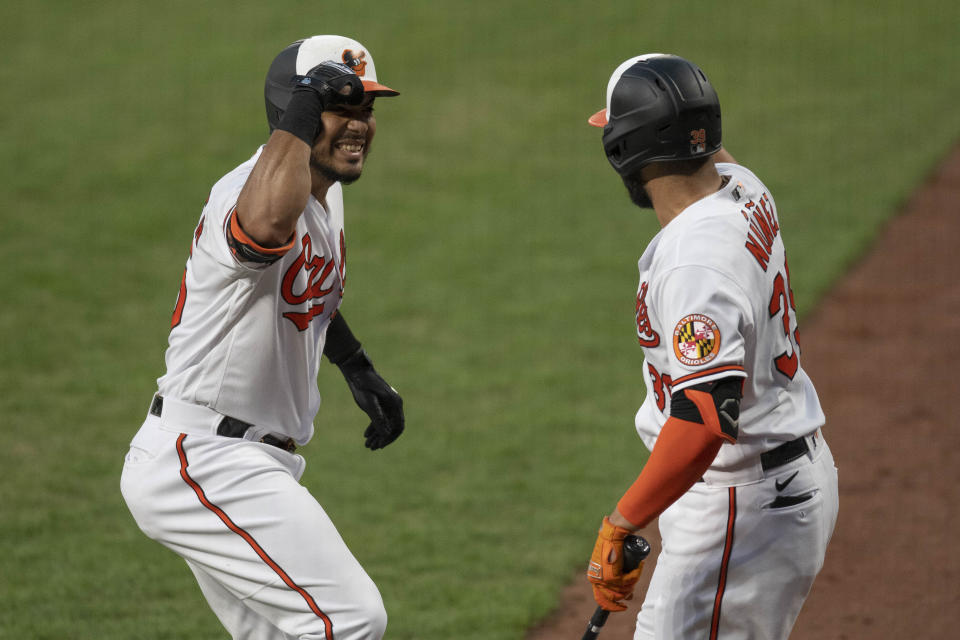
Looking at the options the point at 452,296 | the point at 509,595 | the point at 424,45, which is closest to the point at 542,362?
the point at 452,296

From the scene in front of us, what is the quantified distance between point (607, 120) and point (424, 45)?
12.1 metres

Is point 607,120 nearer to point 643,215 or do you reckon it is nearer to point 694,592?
point 694,592

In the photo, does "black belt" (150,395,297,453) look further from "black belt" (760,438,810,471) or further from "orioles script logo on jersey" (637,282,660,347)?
"black belt" (760,438,810,471)

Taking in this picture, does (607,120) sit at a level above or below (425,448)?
above

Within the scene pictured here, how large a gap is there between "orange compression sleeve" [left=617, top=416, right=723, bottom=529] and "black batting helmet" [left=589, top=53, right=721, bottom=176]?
794 millimetres

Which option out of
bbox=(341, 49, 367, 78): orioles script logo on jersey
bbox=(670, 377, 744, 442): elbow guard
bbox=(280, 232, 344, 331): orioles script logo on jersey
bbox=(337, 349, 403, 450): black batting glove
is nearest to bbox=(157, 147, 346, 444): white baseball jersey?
bbox=(280, 232, 344, 331): orioles script logo on jersey

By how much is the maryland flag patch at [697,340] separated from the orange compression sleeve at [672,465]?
170 millimetres

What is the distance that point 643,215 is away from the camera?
1104 cm

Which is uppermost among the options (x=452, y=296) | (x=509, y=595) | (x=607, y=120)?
(x=607, y=120)

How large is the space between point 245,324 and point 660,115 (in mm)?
1410

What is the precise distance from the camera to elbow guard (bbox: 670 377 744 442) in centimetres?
287

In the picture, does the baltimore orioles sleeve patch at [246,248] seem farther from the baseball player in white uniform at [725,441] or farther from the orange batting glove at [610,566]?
the orange batting glove at [610,566]

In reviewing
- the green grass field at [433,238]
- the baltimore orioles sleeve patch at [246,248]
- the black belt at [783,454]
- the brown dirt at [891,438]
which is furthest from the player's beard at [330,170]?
the brown dirt at [891,438]

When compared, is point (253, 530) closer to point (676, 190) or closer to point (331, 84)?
point (331, 84)
